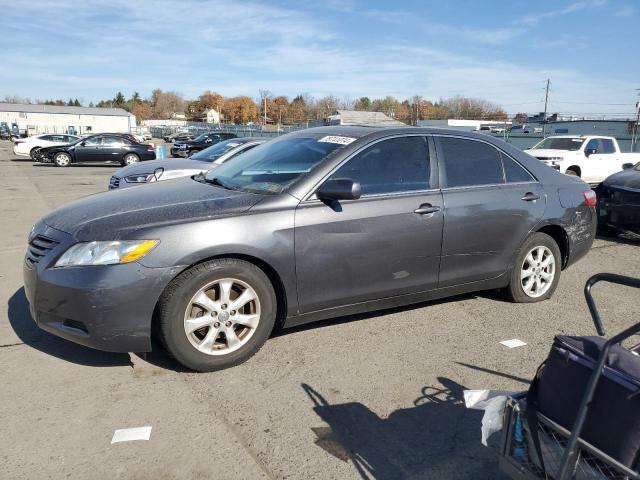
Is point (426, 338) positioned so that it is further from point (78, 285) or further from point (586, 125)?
point (586, 125)

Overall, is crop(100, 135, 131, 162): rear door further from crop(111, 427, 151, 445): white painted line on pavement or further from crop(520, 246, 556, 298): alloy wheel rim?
crop(111, 427, 151, 445): white painted line on pavement

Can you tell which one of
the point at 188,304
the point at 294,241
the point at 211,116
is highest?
the point at 211,116

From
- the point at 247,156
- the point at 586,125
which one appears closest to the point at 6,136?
the point at 586,125

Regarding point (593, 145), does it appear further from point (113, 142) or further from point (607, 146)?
point (113, 142)

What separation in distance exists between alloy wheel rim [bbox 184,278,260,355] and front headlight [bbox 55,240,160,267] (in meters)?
0.44

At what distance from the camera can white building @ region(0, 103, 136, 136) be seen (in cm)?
8906

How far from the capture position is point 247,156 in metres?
4.82

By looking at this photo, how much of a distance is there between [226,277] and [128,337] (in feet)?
2.30

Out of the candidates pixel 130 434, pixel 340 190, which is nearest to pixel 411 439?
pixel 130 434

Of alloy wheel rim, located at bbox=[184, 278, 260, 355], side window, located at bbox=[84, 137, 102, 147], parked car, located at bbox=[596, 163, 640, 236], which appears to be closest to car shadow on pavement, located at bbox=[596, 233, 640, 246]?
parked car, located at bbox=[596, 163, 640, 236]

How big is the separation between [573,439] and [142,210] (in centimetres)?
282

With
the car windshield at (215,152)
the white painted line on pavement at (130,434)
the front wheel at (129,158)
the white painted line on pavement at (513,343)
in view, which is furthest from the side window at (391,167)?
the front wheel at (129,158)

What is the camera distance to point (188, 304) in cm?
330

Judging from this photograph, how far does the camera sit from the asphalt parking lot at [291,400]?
2596 millimetres
